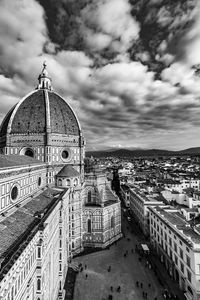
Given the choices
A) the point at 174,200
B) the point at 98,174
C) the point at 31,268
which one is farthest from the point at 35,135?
the point at 174,200

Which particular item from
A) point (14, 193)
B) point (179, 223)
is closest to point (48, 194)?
point (14, 193)

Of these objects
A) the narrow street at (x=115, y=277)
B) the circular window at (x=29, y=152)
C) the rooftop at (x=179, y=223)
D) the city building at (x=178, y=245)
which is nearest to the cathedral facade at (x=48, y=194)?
the circular window at (x=29, y=152)

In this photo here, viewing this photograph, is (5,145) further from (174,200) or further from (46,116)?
(174,200)

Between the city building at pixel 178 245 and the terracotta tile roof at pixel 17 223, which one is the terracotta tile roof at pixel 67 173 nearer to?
Result: the terracotta tile roof at pixel 17 223

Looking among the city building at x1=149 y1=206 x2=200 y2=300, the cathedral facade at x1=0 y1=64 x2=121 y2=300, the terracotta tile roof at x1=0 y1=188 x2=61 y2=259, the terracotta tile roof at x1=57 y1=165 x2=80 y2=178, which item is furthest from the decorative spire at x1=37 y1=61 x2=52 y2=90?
the city building at x1=149 y1=206 x2=200 y2=300

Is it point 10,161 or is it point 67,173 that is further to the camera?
point 67,173

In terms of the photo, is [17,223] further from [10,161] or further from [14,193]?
[10,161]
